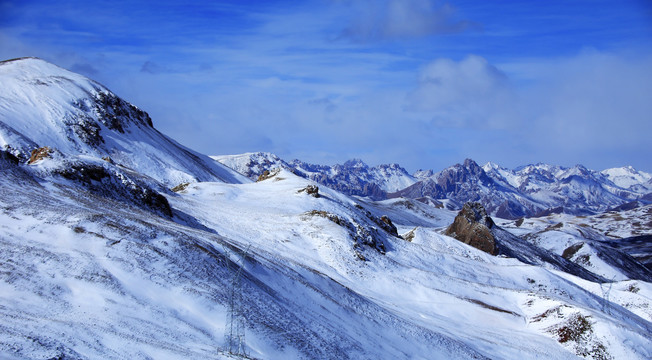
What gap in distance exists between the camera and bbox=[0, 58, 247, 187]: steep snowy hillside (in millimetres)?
84819

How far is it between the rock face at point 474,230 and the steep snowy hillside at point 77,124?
53443mm

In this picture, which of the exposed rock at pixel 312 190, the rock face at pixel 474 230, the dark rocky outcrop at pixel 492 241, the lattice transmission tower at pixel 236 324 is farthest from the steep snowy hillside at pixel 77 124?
the lattice transmission tower at pixel 236 324

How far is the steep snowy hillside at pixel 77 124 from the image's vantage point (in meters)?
84.8

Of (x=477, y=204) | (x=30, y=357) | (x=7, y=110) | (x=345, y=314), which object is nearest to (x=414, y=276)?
(x=345, y=314)

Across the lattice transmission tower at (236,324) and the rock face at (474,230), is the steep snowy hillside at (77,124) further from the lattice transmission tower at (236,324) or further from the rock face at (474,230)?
the lattice transmission tower at (236,324)

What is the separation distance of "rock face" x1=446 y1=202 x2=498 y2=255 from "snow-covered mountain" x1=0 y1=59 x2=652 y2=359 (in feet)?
34.6

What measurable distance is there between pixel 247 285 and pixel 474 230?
217 ft

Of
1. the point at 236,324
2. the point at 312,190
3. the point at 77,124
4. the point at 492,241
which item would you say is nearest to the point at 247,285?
the point at 236,324

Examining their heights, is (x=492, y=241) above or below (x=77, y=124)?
above

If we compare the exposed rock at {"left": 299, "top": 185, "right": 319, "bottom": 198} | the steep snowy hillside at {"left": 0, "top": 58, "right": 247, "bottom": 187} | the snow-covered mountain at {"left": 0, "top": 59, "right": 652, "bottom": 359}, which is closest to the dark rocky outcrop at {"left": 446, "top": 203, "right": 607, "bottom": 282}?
the snow-covered mountain at {"left": 0, "top": 59, "right": 652, "bottom": 359}

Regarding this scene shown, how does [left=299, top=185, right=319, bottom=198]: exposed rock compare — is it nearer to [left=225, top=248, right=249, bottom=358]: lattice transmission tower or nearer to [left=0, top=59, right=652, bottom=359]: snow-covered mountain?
[left=0, top=59, right=652, bottom=359]: snow-covered mountain

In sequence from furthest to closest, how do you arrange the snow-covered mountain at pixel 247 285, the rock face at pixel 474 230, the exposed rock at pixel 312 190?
the rock face at pixel 474 230
the exposed rock at pixel 312 190
the snow-covered mountain at pixel 247 285

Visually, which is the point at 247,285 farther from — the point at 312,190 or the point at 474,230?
the point at 474,230

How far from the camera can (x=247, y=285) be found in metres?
28.2
